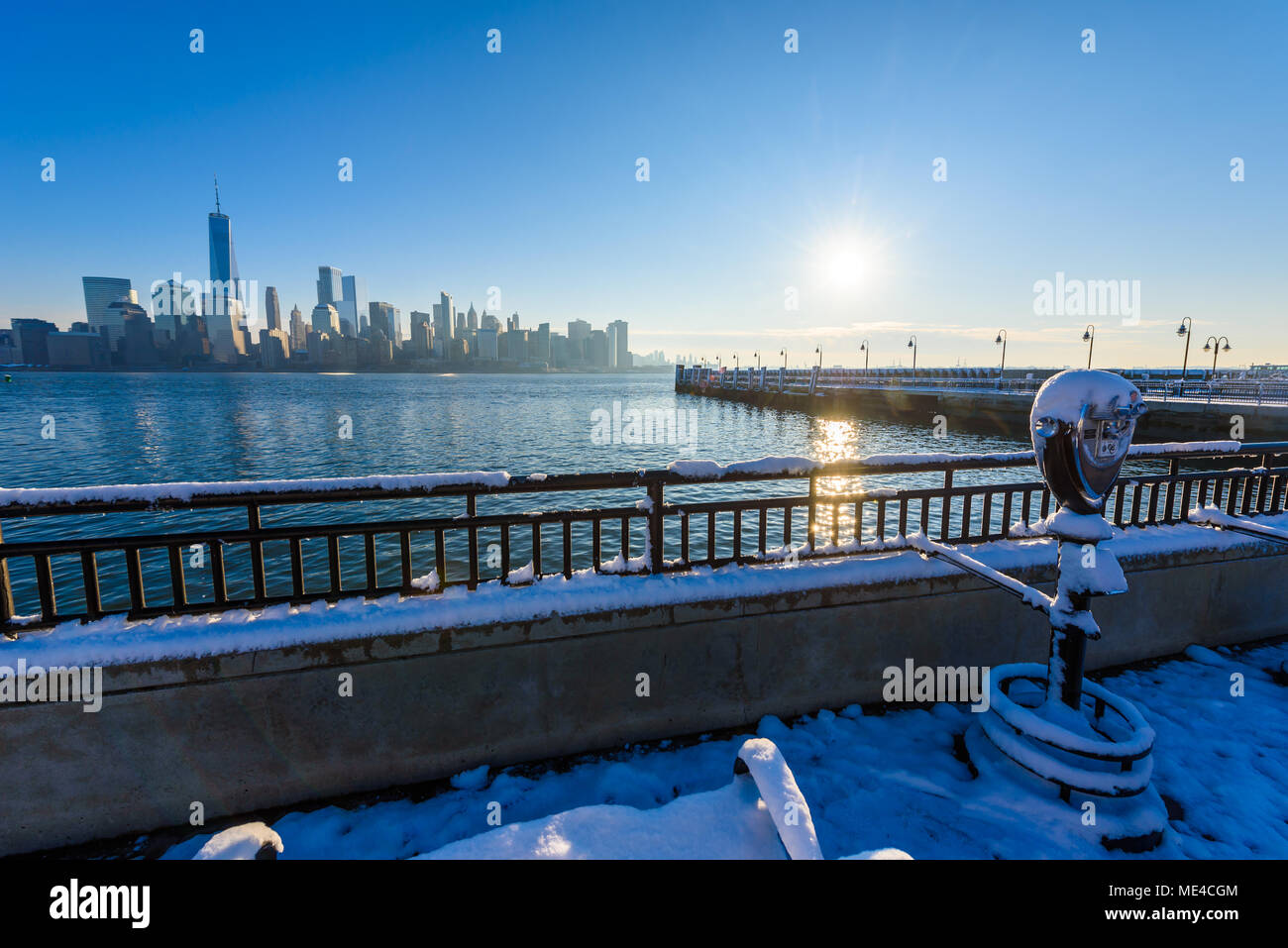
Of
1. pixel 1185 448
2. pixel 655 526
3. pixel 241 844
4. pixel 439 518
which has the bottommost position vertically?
pixel 241 844

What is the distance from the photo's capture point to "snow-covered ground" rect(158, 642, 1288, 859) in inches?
106

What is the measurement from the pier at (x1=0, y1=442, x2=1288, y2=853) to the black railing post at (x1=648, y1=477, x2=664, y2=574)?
3cm

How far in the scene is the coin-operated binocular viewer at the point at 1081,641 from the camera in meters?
3.53

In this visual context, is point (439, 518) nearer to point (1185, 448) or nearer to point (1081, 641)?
point (1081, 641)

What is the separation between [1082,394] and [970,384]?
5716cm

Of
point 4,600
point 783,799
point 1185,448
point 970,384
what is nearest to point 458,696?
point 783,799

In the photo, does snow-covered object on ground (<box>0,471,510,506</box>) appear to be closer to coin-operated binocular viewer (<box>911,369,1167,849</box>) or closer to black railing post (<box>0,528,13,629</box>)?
black railing post (<box>0,528,13,629</box>)

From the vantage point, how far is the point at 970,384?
53.7 meters

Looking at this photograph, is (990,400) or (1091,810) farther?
(990,400)

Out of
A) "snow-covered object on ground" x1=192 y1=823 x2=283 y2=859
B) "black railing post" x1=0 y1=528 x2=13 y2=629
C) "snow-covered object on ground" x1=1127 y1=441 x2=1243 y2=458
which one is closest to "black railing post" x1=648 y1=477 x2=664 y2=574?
"snow-covered object on ground" x1=192 y1=823 x2=283 y2=859

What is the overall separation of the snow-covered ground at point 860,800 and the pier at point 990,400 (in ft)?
70.2

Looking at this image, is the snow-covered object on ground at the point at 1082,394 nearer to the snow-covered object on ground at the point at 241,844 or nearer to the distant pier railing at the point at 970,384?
the snow-covered object on ground at the point at 241,844

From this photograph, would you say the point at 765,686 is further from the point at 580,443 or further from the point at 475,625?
the point at 580,443
